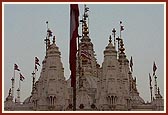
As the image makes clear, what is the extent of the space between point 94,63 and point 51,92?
11.7 meters

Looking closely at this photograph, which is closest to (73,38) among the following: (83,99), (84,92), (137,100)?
(83,99)

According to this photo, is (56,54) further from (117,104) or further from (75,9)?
(75,9)

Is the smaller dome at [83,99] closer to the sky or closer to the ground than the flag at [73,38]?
closer to the ground

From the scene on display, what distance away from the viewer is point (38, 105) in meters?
29.6

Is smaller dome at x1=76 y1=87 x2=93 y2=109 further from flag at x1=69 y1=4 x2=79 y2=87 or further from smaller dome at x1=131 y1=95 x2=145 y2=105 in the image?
flag at x1=69 y1=4 x2=79 y2=87

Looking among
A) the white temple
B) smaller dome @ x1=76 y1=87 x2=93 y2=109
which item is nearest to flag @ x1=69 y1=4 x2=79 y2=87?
the white temple

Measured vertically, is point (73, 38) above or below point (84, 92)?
above

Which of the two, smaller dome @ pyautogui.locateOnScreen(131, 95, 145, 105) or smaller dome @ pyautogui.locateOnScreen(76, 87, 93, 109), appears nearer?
smaller dome @ pyautogui.locateOnScreen(76, 87, 93, 109)

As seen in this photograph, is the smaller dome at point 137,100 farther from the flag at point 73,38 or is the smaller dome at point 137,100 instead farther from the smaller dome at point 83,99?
the flag at point 73,38

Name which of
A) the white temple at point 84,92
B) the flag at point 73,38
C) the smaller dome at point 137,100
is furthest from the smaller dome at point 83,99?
the flag at point 73,38

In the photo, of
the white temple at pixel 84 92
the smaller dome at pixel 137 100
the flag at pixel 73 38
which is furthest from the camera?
the smaller dome at pixel 137 100

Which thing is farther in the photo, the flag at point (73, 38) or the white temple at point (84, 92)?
the white temple at point (84, 92)

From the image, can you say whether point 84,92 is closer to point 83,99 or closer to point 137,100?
point 83,99

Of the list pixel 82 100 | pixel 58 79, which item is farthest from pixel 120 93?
pixel 58 79
